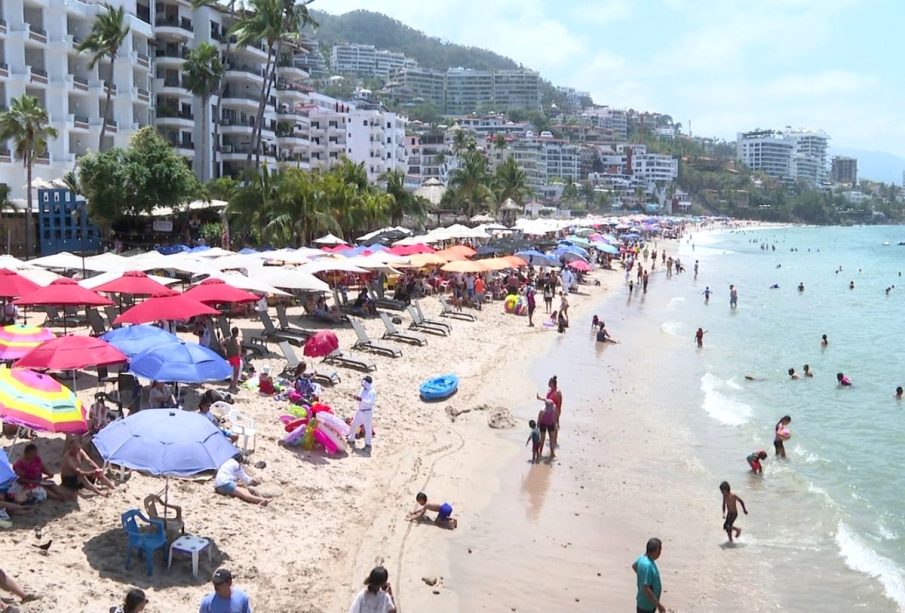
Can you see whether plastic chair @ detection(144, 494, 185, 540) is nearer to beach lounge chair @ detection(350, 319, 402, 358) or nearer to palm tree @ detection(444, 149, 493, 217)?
beach lounge chair @ detection(350, 319, 402, 358)

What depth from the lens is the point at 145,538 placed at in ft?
27.1

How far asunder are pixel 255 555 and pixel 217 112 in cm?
4725

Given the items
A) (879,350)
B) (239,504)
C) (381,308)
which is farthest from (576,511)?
(879,350)

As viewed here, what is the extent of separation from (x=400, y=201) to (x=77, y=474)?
40505mm

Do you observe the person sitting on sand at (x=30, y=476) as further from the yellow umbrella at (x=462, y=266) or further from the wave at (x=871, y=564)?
the yellow umbrella at (x=462, y=266)

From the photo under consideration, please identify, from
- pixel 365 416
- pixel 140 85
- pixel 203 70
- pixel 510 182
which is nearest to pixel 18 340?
pixel 365 416

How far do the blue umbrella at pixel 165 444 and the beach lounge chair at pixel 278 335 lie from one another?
10.6 metres

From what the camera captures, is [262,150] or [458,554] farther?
[262,150]

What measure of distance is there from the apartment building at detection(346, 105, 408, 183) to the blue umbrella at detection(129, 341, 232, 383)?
71.2 m

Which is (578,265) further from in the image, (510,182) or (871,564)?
(871,564)

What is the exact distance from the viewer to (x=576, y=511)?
1190cm

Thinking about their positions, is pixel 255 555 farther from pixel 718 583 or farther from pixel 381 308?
pixel 381 308

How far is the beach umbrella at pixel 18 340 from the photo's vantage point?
11.9 m

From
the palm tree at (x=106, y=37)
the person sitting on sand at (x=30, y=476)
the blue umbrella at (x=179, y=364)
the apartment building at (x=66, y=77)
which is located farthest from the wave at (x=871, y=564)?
the palm tree at (x=106, y=37)
